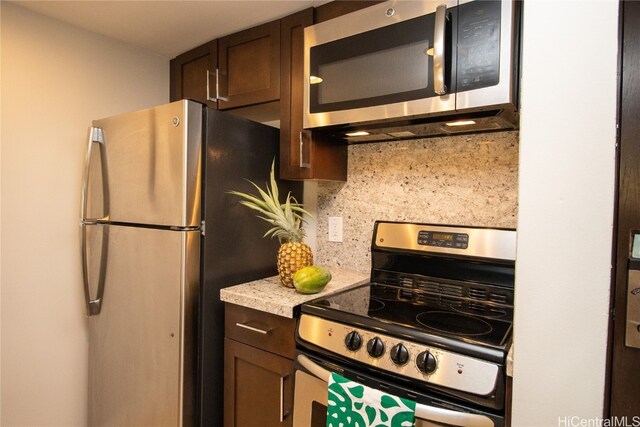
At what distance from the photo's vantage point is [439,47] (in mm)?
1173

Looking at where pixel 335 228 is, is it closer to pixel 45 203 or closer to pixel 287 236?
pixel 287 236

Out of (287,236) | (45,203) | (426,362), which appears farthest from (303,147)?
(45,203)

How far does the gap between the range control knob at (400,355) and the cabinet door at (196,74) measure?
5.24ft

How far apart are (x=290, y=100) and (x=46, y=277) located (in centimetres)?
154

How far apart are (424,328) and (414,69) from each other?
876 millimetres

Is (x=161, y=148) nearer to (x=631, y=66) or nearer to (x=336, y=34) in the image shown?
(x=336, y=34)

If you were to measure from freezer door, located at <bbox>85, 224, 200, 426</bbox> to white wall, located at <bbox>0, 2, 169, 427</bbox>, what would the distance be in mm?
189

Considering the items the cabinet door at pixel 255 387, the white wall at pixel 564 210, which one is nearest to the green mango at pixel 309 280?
the cabinet door at pixel 255 387

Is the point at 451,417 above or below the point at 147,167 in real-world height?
below

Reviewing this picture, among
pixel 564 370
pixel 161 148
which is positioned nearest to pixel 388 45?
pixel 161 148

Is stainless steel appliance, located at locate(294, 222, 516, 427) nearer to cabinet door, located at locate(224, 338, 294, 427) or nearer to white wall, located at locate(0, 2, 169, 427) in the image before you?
cabinet door, located at locate(224, 338, 294, 427)

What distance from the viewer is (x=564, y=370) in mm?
836

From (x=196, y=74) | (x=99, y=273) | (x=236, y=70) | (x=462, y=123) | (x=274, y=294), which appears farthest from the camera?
(x=196, y=74)

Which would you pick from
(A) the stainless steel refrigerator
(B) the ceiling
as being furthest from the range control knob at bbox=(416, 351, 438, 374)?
(B) the ceiling
